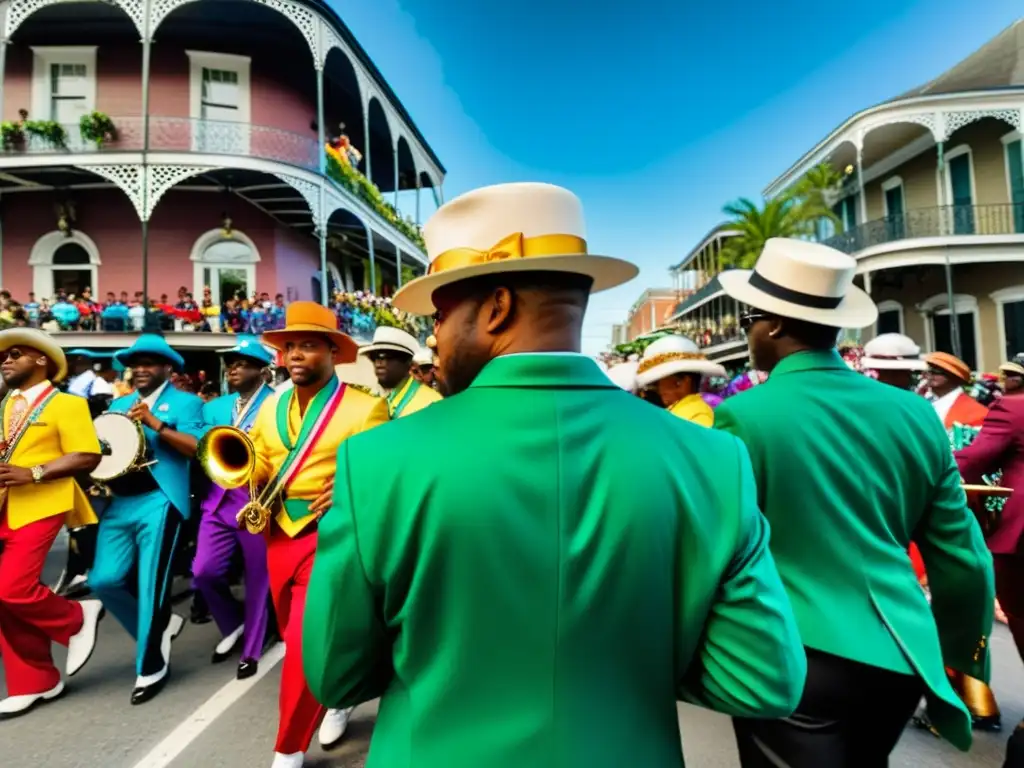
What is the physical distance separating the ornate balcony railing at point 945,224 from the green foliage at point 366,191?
13.2 metres

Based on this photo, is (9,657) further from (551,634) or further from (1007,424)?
(1007,424)

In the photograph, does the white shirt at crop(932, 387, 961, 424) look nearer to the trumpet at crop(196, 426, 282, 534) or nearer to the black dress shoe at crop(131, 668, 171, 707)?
the trumpet at crop(196, 426, 282, 534)

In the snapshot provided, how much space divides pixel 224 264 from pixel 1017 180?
21595 millimetres

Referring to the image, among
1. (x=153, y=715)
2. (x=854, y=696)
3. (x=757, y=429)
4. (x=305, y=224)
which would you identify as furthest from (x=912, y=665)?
(x=305, y=224)

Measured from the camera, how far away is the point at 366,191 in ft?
67.7

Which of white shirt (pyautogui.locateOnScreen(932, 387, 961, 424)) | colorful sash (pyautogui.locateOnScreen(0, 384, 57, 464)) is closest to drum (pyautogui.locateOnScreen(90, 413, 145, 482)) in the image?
colorful sash (pyautogui.locateOnScreen(0, 384, 57, 464))

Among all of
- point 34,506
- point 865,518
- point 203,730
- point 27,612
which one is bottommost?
point 203,730

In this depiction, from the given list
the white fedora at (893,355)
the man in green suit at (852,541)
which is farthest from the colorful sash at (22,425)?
the white fedora at (893,355)

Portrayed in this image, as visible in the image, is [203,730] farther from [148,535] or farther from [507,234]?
[507,234]

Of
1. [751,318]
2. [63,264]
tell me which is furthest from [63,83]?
[751,318]

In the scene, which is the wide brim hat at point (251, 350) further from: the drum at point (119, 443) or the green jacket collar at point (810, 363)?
the green jacket collar at point (810, 363)

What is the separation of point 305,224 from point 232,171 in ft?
9.20

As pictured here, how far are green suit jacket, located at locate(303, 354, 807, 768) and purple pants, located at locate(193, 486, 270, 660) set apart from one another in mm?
3616

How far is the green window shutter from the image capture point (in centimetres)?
1819
